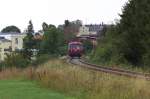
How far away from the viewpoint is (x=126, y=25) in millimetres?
41188

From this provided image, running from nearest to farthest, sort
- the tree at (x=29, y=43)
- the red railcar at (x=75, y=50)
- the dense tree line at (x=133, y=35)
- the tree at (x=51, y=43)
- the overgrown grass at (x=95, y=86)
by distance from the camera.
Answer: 1. the overgrown grass at (x=95, y=86)
2. the dense tree line at (x=133, y=35)
3. the red railcar at (x=75, y=50)
4. the tree at (x=51, y=43)
5. the tree at (x=29, y=43)

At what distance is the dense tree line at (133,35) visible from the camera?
37.4 meters

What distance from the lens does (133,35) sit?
39344mm

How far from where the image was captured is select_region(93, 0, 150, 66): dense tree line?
37.4 metres

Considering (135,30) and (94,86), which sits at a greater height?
(135,30)

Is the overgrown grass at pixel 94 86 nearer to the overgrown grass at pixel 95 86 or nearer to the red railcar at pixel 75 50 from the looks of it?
the overgrown grass at pixel 95 86

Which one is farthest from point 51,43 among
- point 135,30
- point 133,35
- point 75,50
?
point 135,30

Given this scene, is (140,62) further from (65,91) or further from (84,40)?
(84,40)

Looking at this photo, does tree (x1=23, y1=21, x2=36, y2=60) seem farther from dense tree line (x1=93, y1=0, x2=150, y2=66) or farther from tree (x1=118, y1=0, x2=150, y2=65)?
tree (x1=118, y1=0, x2=150, y2=65)

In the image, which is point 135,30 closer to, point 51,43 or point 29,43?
point 51,43

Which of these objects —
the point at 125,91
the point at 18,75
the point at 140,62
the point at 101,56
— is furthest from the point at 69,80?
the point at 101,56

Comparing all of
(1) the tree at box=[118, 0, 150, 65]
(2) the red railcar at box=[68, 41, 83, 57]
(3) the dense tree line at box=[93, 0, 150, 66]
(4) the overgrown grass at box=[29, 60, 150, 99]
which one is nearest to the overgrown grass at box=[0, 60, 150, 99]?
(4) the overgrown grass at box=[29, 60, 150, 99]

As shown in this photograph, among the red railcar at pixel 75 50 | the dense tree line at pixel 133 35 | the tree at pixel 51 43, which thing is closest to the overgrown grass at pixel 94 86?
the dense tree line at pixel 133 35

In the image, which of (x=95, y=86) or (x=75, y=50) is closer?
(x=95, y=86)
